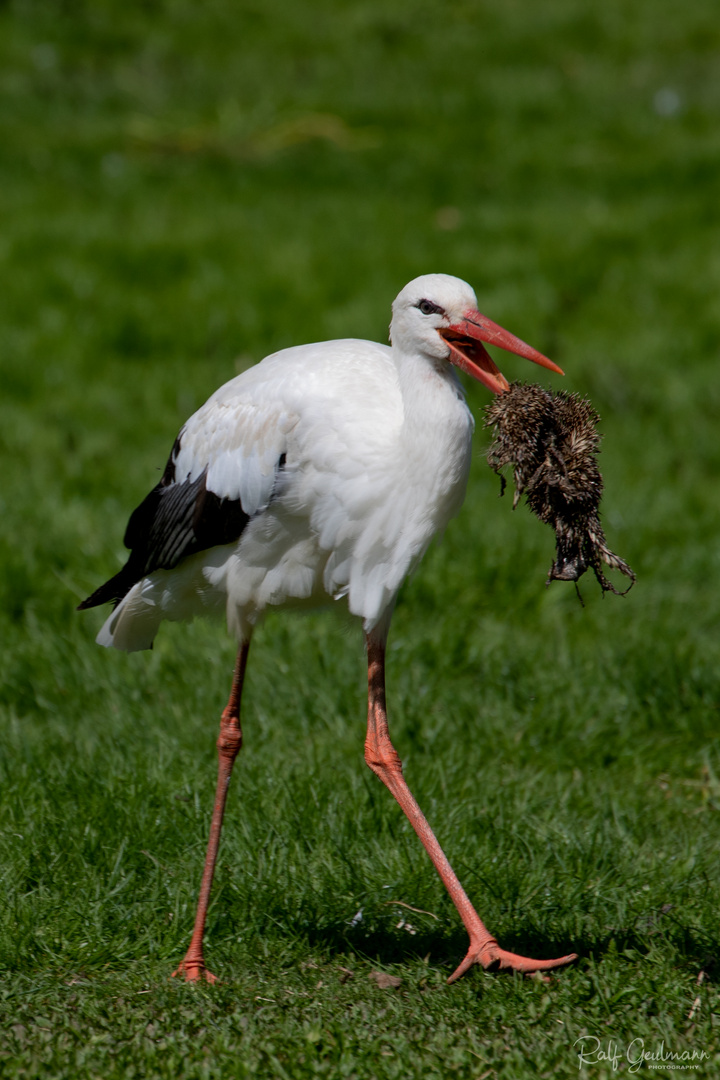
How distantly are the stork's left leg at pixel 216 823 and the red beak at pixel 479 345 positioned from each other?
1168 mm

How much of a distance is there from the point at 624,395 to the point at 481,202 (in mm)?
3352

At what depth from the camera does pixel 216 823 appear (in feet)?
12.2

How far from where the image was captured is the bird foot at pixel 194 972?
3426 mm

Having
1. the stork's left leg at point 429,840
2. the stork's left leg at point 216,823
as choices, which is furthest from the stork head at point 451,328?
the stork's left leg at point 216,823

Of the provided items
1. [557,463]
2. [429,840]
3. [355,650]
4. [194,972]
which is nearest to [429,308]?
[557,463]

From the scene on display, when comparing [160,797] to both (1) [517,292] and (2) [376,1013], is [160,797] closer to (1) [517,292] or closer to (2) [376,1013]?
(2) [376,1013]

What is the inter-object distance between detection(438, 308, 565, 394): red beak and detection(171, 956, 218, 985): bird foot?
1738 millimetres

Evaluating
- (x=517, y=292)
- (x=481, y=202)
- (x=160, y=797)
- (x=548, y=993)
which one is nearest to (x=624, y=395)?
(x=517, y=292)

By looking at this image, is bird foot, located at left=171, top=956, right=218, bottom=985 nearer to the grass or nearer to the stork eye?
the grass

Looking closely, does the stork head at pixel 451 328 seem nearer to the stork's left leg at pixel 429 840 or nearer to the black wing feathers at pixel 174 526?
the black wing feathers at pixel 174 526

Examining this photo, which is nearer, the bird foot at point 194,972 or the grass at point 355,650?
the grass at point 355,650

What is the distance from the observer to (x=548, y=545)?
622 centimetres

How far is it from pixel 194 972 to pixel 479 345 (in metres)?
1.86

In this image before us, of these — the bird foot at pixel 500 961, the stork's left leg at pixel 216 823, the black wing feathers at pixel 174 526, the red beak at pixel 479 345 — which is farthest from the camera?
the black wing feathers at pixel 174 526
